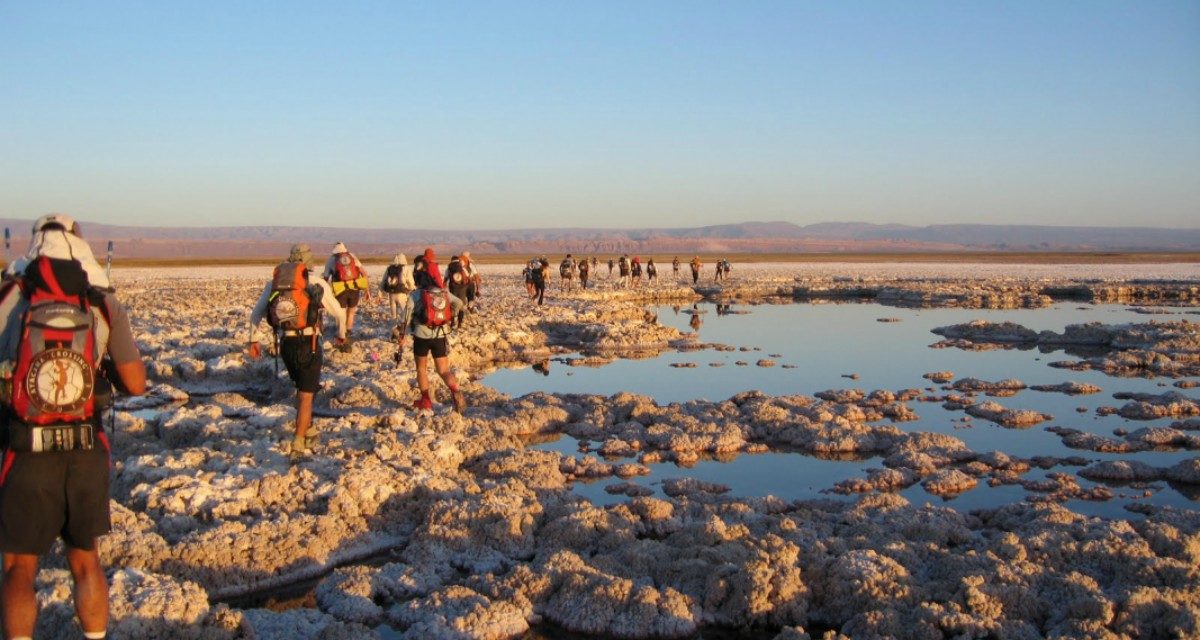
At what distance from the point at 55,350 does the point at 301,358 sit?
4.50m

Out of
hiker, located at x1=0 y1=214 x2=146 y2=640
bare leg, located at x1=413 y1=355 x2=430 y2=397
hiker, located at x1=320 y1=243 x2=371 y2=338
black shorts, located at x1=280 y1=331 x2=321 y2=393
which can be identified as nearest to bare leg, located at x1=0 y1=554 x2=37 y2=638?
hiker, located at x1=0 y1=214 x2=146 y2=640

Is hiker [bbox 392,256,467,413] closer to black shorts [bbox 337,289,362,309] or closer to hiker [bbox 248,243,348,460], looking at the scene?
hiker [bbox 248,243,348,460]

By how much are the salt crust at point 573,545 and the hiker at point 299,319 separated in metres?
0.57

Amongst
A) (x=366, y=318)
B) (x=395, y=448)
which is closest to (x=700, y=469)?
(x=395, y=448)

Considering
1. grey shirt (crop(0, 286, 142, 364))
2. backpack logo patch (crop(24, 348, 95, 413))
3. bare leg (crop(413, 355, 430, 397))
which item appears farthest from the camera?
bare leg (crop(413, 355, 430, 397))

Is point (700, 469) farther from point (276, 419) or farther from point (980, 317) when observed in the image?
point (980, 317)

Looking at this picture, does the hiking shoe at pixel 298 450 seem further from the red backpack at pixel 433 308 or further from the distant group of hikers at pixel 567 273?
the distant group of hikers at pixel 567 273

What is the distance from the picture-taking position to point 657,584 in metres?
6.30

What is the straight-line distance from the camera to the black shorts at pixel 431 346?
35.9 feet

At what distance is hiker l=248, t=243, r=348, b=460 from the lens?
8570 millimetres

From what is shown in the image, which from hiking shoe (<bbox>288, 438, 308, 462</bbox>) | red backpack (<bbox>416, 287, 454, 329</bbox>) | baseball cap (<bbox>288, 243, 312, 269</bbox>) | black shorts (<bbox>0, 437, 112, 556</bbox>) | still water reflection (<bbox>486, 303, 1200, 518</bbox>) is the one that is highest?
baseball cap (<bbox>288, 243, 312, 269</bbox>)

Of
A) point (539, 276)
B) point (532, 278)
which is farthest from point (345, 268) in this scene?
point (532, 278)

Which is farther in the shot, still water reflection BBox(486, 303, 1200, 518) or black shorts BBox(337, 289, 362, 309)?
black shorts BBox(337, 289, 362, 309)

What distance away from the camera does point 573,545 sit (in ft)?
22.7
